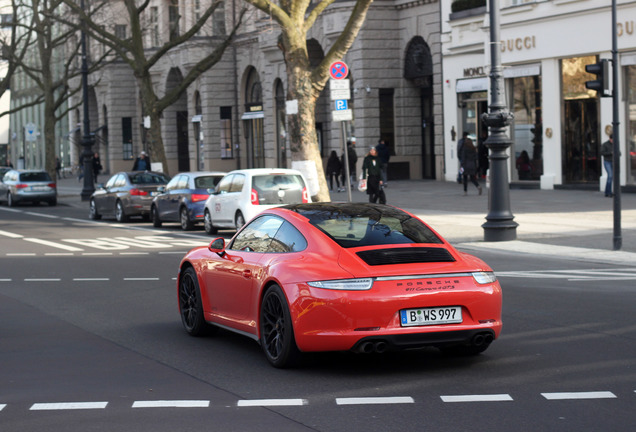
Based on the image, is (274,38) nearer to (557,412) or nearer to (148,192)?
(148,192)

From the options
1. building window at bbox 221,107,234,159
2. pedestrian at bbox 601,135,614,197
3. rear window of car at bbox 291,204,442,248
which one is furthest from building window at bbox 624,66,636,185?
building window at bbox 221,107,234,159

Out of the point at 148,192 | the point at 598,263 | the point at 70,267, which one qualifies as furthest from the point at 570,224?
the point at 148,192

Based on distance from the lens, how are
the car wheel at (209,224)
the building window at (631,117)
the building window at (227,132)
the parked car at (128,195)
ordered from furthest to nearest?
→ the building window at (227,132), the building window at (631,117), the parked car at (128,195), the car wheel at (209,224)

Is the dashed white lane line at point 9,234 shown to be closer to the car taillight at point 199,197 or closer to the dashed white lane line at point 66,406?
the car taillight at point 199,197

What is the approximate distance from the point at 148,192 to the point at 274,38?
18673mm

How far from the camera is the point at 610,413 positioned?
663 cm

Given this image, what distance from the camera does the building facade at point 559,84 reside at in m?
30.3

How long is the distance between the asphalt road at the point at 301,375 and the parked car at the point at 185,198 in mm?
11875

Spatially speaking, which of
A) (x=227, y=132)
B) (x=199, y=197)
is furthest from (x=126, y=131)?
(x=199, y=197)

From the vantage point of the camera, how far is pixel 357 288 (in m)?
7.85

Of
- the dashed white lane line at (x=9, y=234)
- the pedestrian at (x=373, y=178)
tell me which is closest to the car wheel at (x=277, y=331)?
the dashed white lane line at (x=9, y=234)

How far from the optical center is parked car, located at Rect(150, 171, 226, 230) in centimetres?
2558

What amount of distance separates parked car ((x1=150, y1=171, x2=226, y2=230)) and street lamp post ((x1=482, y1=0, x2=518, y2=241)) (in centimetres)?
750

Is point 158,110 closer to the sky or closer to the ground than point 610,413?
closer to the sky
